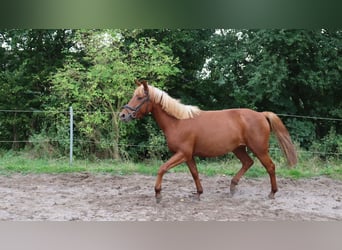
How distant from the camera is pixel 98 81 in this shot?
710cm

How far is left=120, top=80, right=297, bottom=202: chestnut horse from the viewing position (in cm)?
407

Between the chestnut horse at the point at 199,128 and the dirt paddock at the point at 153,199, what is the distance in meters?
0.26

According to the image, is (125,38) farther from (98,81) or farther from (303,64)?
(303,64)

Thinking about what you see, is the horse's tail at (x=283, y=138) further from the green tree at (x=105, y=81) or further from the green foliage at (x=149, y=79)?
the green tree at (x=105, y=81)

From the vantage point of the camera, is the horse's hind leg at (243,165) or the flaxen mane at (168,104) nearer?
the flaxen mane at (168,104)

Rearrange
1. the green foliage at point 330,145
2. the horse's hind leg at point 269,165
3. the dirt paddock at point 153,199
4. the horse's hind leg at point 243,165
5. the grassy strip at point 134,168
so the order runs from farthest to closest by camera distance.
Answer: the green foliage at point 330,145 < the grassy strip at point 134,168 < the horse's hind leg at point 243,165 < the horse's hind leg at point 269,165 < the dirt paddock at point 153,199

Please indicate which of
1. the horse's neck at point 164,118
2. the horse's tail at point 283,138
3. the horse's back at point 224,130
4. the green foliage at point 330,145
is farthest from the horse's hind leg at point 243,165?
the green foliage at point 330,145

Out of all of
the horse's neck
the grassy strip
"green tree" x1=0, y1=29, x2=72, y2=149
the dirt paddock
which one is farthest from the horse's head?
"green tree" x1=0, y1=29, x2=72, y2=149

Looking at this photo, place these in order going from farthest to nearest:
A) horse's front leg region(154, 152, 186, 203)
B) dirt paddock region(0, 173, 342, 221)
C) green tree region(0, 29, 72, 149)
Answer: green tree region(0, 29, 72, 149) → horse's front leg region(154, 152, 186, 203) → dirt paddock region(0, 173, 342, 221)

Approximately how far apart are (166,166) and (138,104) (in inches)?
27.0

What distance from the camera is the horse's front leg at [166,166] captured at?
3959mm

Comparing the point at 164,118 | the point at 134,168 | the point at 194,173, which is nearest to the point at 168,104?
the point at 164,118

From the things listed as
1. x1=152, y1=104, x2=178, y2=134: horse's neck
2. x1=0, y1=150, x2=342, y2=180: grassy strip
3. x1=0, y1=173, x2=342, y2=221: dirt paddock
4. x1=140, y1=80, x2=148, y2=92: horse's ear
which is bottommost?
x1=0, y1=173, x2=342, y2=221: dirt paddock

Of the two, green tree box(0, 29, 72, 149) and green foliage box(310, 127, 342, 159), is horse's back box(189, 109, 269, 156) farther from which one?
green tree box(0, 29, 72, 149)
